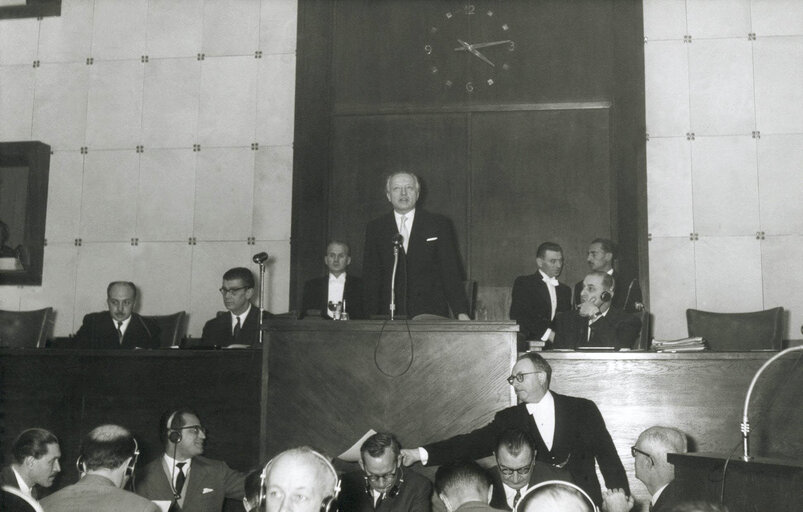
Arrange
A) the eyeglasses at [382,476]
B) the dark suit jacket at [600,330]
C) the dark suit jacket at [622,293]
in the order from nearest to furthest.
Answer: the eyeglasses at [382,476], the dark suit jacket at [600,330], the dark suit jacket at [622,293]

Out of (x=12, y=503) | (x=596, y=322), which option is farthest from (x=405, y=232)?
(x=12, y=503)

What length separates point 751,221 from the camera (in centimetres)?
832

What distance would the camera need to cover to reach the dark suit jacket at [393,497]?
4715 millimetres

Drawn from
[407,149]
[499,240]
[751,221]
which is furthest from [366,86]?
[751,221]

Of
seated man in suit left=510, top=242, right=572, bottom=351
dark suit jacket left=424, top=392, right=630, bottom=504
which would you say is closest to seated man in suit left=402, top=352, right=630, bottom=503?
dark suit jacket left=424, top=392, right=630, bottom=504

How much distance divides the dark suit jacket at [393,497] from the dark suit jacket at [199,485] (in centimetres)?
70

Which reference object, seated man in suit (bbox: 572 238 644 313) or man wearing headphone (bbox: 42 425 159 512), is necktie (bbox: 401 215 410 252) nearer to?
seated man in suit (bbox: 572 238 644 313)

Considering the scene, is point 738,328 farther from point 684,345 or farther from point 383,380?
point 383,380

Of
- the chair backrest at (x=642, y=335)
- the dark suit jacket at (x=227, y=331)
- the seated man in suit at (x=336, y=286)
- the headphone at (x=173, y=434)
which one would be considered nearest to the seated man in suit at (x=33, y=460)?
the headphone at (x=173, y=434)

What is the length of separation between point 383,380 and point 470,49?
468 centimetres

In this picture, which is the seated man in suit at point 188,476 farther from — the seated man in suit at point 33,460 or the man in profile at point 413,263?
the man in profile at point 413,263

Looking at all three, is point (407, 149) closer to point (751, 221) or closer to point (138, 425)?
point (751, 221)

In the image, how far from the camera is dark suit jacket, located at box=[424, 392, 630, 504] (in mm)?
4730

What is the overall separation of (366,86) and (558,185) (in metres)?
2.08
